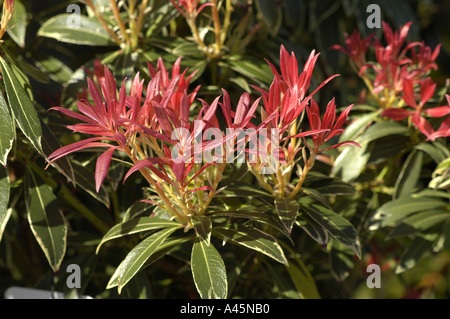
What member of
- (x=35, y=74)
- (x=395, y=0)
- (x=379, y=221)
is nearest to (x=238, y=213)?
(x=379, y=221)

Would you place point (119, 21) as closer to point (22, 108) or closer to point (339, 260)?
point (22, 108)

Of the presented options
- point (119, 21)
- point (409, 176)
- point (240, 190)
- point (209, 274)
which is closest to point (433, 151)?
point (409, 176)

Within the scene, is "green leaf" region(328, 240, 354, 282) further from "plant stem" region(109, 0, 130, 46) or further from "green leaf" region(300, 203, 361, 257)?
"plant stem" region(109, 0, 130, 46)

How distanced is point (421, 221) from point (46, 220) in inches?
27.6

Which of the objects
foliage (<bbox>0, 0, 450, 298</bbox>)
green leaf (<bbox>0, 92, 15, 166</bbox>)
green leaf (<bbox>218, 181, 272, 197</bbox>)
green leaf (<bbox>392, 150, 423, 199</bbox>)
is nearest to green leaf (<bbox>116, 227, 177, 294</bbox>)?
foliage (<bbox>0, 0, 450, 298</bbox>)

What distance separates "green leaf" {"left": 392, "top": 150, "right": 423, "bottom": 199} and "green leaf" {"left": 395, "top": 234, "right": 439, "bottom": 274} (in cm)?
10

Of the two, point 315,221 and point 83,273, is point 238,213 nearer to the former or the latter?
point 315,221

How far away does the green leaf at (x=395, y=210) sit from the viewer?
1.04 m

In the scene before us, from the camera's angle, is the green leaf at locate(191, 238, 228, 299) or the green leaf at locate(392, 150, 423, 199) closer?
the green leaf at locate(191, 238, 228, 299)

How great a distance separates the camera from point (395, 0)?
1368mm

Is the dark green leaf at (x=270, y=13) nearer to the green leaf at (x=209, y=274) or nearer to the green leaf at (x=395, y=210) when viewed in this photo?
the green leaf at (x=395, y=210)

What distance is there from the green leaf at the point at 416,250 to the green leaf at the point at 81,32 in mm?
717

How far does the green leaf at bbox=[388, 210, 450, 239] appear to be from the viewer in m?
1.04

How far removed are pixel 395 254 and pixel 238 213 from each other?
975 millimetres
